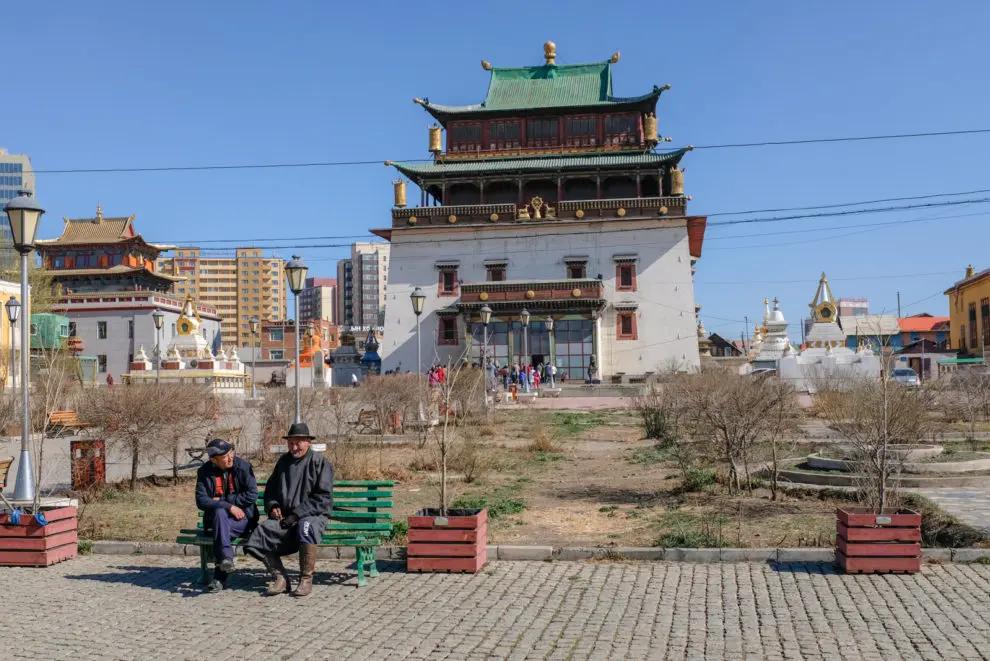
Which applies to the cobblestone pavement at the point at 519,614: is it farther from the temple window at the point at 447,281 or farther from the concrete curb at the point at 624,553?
the temple window at the point at 447,281

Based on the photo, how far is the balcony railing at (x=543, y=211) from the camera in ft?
174

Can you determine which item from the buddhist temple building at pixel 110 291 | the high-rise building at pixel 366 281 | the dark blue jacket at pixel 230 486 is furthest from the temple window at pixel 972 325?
the high-rise building at pixel 366 281

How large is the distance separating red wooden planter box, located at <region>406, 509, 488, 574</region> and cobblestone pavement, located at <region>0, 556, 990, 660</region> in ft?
0.44

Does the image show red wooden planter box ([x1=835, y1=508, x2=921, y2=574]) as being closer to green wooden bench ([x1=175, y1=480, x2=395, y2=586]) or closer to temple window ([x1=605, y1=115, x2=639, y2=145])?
green wooden bench ([x1=175, y1=480, x2=395, y2=586])

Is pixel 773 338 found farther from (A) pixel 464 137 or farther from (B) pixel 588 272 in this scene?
(A) pixel 464 137

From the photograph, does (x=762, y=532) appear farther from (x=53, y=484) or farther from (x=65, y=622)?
(x=53, y=484)

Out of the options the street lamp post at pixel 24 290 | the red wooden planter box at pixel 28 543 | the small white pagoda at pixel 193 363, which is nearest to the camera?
the red wooden planter box at pixel 28 543

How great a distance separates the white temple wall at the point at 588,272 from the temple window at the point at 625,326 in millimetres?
232

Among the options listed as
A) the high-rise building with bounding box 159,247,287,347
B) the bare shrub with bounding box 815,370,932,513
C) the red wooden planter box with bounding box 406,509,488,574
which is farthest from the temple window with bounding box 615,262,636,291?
the high-rise building with bounding box 159,247,287,347

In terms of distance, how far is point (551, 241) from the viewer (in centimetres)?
5378

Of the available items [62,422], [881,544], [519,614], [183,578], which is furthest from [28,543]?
[62,422]

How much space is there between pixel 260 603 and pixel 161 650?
1.31 meters

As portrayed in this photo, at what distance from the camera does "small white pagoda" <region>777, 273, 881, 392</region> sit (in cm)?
3981

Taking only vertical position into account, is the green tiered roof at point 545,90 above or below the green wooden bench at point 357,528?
above
